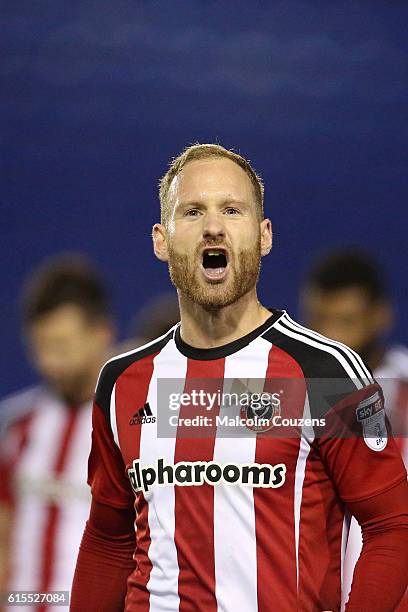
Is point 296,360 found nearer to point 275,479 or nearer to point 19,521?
point 275,479

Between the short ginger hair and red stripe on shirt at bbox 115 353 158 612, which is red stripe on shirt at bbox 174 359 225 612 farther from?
the short ginger hair

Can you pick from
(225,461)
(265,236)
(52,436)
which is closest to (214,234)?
(265,236)

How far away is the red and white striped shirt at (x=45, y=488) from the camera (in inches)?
84.5

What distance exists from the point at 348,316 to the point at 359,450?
90 cm

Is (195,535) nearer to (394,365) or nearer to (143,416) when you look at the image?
(143,416)

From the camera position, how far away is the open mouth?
144 centimetres

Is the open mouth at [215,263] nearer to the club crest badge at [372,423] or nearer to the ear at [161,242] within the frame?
the ear at [161,242]

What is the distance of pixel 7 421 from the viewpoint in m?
2.28

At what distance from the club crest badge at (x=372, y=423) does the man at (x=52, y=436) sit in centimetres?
99

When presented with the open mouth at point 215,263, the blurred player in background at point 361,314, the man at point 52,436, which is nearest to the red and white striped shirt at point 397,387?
the blurred player in background at point 361,314

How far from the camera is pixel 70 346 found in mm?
2211

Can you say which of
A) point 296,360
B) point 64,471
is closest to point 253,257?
point 296,360

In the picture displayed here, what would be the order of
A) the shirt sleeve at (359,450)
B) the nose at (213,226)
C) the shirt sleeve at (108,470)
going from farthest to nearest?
the shirt sleeve at (108,470), the nose at (213,226), the shirt sleeve at (359,450)

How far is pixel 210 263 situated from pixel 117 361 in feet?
0.87
